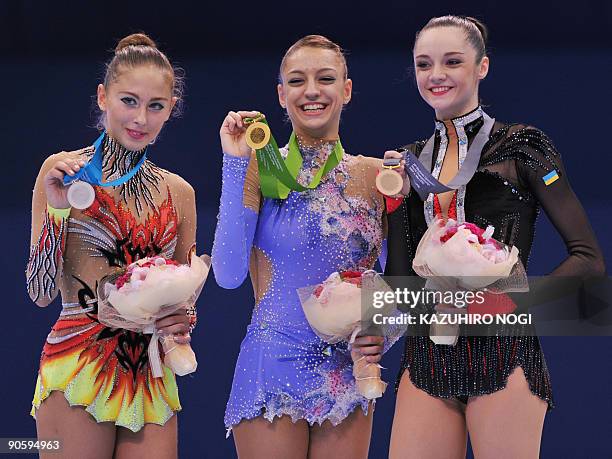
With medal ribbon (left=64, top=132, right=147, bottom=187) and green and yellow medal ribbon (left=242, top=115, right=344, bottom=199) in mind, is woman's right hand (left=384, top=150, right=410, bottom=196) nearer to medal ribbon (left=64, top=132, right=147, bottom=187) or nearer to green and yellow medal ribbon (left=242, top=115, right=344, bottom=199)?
green and yellow medal ribbon (left=242, top=115, right=344, bottom=199)

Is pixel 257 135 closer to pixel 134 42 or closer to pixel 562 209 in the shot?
pixel 134 42

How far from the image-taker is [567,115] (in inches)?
174

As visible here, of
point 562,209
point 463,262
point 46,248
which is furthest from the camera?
point 46,248

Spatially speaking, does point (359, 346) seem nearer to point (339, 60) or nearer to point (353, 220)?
point (353, 220)

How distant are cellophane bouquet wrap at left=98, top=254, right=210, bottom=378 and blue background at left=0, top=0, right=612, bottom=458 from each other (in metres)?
1.78

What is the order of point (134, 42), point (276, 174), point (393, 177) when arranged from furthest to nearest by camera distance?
point (134, 42)
point (276, 174)
point (393, 177)

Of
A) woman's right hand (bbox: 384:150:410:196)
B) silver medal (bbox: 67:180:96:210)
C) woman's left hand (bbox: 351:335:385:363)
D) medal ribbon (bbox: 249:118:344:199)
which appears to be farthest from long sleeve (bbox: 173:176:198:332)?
woman's right hand (bbox: 384:150:410:196)

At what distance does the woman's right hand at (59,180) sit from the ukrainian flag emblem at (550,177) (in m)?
1.19

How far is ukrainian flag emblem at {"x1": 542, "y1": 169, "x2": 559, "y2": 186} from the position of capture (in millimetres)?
2508

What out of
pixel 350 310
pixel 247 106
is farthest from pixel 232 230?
pixel 247 106

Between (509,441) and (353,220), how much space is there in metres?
0.77

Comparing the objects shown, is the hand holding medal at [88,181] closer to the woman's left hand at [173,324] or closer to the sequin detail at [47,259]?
the sequin detail at [47,259]

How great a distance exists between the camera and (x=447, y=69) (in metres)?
2.66

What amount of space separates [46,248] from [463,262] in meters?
1.11
